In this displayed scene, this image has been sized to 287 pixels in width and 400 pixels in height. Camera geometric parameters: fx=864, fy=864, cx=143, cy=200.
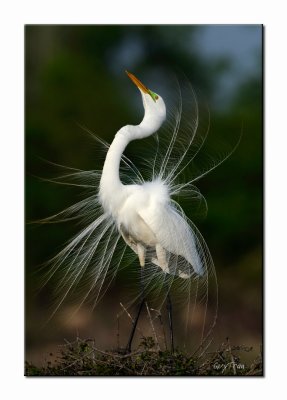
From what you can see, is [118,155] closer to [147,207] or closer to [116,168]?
[116,168]

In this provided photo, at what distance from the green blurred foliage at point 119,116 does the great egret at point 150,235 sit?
0.27 feet

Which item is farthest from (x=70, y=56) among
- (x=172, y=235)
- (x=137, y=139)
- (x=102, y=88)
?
(x=172, y=235)

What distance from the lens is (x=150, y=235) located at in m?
4.39

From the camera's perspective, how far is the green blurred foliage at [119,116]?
4473 mm

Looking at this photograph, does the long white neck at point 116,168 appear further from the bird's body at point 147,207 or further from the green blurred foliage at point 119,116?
the green blurred foliage at point 119,116

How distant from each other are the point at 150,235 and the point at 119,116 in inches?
26.5

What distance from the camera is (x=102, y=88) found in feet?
15.1

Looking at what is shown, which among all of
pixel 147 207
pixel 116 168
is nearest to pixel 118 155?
pixel 116 168

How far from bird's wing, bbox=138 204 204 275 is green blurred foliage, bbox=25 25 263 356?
0.16 m

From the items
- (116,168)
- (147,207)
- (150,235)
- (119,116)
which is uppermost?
(119,116)

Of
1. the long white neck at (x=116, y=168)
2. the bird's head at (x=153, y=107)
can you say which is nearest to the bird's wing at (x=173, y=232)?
the long white neck at (x=116, y=168)

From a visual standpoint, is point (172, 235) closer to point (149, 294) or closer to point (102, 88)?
point (149, 294)

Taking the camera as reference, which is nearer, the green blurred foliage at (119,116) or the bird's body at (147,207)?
the bird's body at (147,207)

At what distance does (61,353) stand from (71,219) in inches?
27.2
